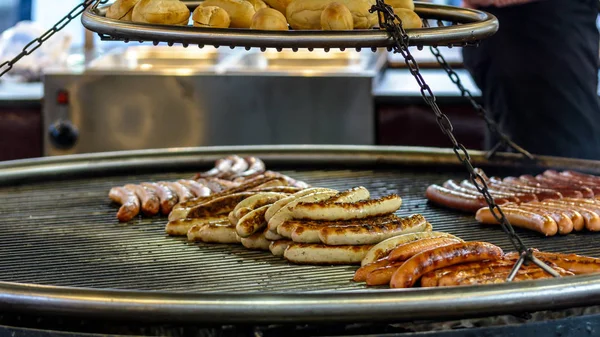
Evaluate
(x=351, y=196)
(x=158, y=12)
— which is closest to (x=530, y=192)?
(x=351, y=196)

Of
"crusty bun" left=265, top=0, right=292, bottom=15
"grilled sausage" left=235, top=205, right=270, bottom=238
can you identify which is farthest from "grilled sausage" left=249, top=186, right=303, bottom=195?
"crusty bun" left=265, top=0, right=292, bottom=15

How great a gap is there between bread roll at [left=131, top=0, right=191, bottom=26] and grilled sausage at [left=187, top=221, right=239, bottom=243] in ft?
2.74

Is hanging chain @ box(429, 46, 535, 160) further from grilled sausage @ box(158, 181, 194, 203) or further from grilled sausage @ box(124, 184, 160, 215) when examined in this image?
grilled sausage @ box(124, 184, 160, 215)

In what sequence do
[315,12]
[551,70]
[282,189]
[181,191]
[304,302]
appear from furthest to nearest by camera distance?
[551,70] → [181,191] → [282,189] → [315,12] → [304,302]

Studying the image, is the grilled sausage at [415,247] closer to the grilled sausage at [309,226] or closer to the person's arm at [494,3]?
the grilled sausage at [309,226]

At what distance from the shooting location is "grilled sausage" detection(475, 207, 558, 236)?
333cm

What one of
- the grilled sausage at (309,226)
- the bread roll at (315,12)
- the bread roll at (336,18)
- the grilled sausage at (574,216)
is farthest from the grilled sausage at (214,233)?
the grilled sausage at (574,216)

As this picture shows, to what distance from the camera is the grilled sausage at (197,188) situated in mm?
3785

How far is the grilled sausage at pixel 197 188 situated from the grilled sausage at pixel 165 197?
0.09 m

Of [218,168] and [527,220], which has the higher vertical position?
[527,220]

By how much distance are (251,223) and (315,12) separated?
2.70ft

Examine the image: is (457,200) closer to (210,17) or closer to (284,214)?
(284,214)

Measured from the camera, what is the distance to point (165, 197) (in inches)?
148

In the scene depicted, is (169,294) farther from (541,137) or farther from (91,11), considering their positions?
(541,137)
